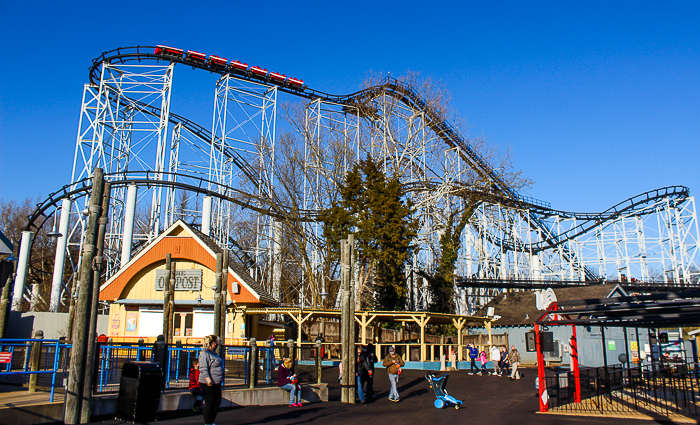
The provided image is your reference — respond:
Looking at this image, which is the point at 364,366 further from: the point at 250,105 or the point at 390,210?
the point at 250,105

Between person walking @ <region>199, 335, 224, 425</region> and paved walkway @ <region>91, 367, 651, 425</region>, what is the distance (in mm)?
1405

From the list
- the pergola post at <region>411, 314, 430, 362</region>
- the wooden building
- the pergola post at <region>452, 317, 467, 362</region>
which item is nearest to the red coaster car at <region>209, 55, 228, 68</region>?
the wooden building

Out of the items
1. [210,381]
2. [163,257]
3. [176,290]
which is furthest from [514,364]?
[163,257]

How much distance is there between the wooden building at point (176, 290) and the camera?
24656 millimetres

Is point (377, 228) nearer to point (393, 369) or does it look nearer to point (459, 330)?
point (459, 330)

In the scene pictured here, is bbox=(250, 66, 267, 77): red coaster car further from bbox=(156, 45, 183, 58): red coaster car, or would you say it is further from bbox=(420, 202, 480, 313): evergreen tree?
bbox=(420, 202, 480, 313): evergreen tree

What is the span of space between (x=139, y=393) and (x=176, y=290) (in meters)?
17.3

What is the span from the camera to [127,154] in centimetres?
3447

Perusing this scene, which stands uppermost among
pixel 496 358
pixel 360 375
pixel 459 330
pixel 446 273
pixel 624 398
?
pixel 446 273

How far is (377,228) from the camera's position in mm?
28484

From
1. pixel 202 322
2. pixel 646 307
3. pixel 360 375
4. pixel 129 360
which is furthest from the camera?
pixel 202 322

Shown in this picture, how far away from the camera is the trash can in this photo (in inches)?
334

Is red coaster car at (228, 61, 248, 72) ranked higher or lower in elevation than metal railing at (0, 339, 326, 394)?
higher

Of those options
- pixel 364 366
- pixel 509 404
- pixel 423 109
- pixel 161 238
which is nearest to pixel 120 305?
pixel 161 238
